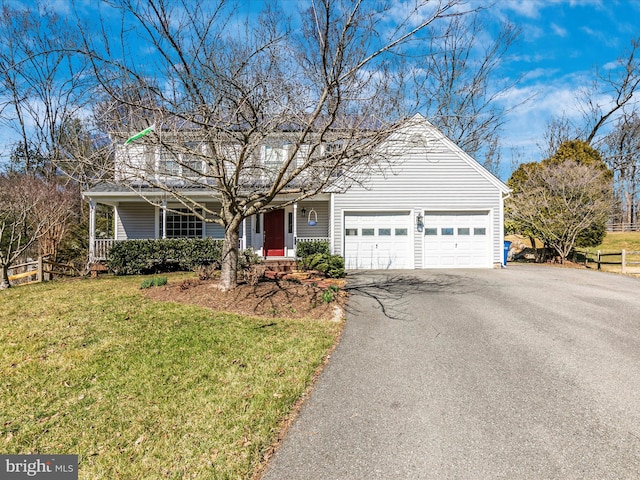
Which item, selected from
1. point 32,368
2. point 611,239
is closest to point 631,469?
point 32,368

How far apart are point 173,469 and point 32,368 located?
293cm

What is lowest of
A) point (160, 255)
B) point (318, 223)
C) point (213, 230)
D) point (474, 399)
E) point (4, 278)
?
point (474, 399)

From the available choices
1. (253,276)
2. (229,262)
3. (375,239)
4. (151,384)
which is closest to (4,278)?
(229,262)

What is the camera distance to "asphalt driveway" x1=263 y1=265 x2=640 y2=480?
2.60m

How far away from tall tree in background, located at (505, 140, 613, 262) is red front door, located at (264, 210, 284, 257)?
11243 millimetres

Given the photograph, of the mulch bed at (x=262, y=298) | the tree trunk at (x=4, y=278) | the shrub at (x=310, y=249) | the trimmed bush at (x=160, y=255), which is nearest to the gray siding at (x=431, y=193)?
the shrub at (x=310, y=249)

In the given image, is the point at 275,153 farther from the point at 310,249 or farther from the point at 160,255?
the point at 160,255

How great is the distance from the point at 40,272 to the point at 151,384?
9900mm

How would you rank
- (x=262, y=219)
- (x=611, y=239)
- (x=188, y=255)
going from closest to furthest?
(x=188, y=255)
(x=262, y=219)
(x=611, y=239)

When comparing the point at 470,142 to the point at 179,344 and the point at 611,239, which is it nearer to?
the point at 611,239

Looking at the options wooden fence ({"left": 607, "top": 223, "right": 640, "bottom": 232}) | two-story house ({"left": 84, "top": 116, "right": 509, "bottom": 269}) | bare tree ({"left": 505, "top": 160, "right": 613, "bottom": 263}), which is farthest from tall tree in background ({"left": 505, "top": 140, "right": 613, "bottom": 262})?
wooden fence ({"left": 607, "top": 223, "right": 640, "bottom": 232})

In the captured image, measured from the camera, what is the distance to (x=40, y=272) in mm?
10922

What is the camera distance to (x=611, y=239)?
1012 inches

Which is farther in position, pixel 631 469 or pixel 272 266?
pixel 272 266
